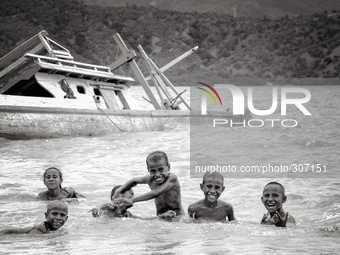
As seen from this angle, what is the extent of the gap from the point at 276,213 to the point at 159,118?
1323cm

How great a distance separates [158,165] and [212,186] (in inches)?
26.3

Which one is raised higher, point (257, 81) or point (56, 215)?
point (257, 81)

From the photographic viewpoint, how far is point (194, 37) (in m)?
128

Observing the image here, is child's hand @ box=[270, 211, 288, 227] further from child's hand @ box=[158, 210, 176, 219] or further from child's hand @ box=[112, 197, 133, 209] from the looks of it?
child's hand @ box=[112, 197, 133, 209]

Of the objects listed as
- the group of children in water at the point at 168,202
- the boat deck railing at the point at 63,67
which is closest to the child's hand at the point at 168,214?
the group of children in water at the point at 168,202

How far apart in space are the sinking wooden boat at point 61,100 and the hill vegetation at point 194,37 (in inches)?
2610

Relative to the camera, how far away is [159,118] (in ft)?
62.2

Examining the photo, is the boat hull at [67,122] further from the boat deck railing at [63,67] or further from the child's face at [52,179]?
the child's face at [52,179]

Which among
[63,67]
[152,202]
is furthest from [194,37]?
[152,202]

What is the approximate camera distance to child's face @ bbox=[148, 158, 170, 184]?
238 inches

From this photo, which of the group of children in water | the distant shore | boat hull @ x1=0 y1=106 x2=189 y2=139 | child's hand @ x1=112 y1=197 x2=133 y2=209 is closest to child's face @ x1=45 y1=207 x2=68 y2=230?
the group of children in water

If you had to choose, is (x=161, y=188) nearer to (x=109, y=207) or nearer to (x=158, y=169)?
(x=158, y=169)

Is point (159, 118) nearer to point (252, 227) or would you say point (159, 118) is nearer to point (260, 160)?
point (260, 160)

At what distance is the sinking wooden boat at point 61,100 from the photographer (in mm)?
15484
